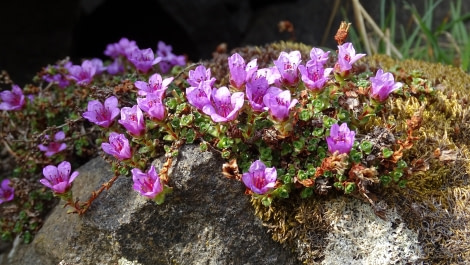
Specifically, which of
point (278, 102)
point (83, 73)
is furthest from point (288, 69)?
point (83, 73)

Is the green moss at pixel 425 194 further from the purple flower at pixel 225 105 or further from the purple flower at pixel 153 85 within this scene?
the purple flower at pixel 153 85

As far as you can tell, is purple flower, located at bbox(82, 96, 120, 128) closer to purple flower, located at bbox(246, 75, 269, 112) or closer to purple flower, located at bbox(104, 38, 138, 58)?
purple flower, located at bbox(246, 75, 269, 112)

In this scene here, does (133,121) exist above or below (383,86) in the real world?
above

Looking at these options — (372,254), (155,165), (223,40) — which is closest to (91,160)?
(155,165)

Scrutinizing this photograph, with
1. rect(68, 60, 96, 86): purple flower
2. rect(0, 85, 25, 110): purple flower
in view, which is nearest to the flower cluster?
rect(68, 60, 96, 86): purple flower

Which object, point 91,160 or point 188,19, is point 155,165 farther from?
point 188,19

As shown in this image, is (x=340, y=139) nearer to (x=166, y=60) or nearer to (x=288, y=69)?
(x=288, y=69)
